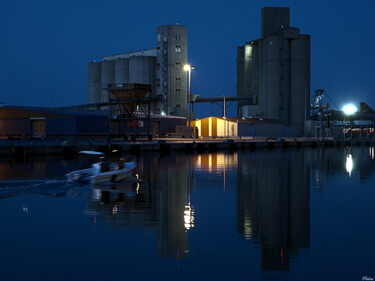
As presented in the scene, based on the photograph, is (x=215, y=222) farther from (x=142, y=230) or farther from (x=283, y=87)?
(x=283, y=87)

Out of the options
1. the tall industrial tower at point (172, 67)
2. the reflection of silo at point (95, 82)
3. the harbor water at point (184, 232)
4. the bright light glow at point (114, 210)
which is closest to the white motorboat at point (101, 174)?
the harbor water at point (184, 232)

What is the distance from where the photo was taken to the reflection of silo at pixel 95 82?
143 m

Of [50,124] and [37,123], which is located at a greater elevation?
[37,123]

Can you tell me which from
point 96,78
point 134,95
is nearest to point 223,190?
point 134,95

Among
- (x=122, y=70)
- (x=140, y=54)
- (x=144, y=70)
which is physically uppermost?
(x=140, y=54)

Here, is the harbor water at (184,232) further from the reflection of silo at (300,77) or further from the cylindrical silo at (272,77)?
the reflection of silo at (300,77)

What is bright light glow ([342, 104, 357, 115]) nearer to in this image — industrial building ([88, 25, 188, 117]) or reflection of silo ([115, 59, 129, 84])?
industrial building ([88, 25, 188, 117])

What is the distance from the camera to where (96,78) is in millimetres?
143750

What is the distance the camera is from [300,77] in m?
118

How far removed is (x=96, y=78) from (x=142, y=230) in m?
133

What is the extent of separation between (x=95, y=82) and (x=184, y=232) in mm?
133016

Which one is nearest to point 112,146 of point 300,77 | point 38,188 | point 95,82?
point 38,188

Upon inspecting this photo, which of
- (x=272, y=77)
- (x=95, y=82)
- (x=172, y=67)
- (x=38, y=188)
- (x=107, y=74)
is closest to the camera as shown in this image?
(x=38, y=188)

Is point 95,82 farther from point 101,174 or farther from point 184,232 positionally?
point 184,232
